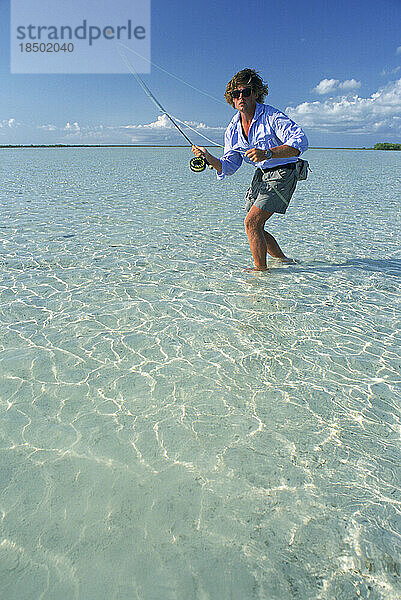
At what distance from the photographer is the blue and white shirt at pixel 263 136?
189 inches

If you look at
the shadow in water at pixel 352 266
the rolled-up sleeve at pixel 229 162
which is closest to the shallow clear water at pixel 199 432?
the shadow in water at pixel 352 266

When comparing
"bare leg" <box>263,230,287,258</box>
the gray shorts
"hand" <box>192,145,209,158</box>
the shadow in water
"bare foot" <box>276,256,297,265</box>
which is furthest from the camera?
"bare foot" <box>276,256,297,265</box>

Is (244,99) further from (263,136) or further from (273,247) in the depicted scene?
(273,247)

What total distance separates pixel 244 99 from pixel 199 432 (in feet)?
12.7

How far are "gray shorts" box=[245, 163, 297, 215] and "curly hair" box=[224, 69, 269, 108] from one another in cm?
90

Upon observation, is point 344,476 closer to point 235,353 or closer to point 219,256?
point 235,353

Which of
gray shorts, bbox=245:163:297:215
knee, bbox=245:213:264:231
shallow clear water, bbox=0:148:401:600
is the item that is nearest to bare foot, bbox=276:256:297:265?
shallow clear water, bbox=0:148:401:600

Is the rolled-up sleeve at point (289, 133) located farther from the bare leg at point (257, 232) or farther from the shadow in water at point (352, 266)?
the shadow in water at point (352, 266)

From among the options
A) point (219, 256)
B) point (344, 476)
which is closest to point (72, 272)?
point (219, 256)

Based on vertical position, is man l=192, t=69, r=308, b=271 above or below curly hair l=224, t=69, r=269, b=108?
below

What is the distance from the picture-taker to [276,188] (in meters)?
5.32

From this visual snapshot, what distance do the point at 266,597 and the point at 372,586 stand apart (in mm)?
485

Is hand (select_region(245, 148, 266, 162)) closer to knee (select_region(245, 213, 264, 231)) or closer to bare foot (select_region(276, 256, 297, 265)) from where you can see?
knee (select_region(245, 213, 264, 231))

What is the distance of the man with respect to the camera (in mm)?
4812
